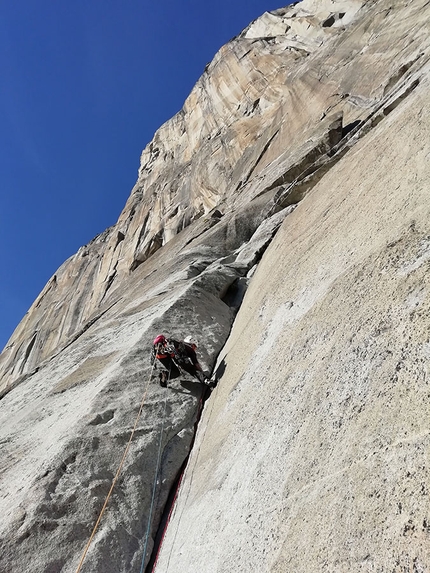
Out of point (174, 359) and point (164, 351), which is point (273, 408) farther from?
point (164, 351)

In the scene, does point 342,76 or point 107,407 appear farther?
point 342,76

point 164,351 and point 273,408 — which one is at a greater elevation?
point 164,351

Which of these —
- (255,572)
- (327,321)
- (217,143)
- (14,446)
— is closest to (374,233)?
(327,321)

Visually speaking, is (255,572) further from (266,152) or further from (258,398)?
(266,152)

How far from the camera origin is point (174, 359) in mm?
7590

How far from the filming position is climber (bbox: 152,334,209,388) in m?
7.61

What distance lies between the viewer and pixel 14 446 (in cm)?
729

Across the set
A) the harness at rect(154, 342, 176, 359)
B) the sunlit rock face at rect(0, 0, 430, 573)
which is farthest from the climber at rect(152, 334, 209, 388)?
the sunlit rock face at rect(0, 0, 430, 573)

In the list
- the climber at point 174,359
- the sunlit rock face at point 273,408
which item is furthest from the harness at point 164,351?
the sunlit rock face at point 273,408

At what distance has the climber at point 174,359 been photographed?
761 cm

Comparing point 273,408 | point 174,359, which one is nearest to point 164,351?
point 174,359

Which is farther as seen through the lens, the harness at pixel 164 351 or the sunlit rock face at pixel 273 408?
the harness at pixel 164 351

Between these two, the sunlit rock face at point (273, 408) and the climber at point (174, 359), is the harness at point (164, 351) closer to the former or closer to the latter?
the climber at point (174, 359)

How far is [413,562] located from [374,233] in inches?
143
